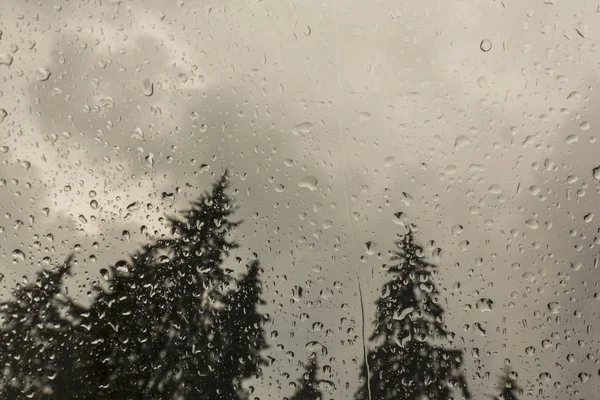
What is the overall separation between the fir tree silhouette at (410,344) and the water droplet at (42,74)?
3.09 m

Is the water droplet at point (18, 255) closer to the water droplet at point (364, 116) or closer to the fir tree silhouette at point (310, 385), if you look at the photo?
the fir tree silhouette at point (310, 385)

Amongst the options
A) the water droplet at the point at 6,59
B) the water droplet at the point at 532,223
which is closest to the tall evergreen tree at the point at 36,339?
the water droplet at the point at 6,59

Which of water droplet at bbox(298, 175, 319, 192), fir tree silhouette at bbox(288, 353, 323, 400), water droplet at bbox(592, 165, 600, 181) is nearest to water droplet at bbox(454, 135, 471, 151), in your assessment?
water droplet at bbox(592, 165, 600, 181)

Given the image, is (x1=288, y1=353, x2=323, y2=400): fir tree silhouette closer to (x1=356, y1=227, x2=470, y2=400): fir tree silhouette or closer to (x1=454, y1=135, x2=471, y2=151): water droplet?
(x1=356, y1=227, x2=470, y2=400): fir tree silhouette

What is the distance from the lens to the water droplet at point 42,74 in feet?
10.1

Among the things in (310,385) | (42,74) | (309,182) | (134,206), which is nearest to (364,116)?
(309,182)

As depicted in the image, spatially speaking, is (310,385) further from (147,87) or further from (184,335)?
(147,87)

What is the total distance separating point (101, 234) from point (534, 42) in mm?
3947

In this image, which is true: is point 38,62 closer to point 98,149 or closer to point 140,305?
point 98,149

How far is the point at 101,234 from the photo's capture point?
285cm

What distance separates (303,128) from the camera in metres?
3.56

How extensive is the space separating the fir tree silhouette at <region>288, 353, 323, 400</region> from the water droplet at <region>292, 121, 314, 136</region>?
1.86m

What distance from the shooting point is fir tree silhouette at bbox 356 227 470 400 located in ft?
8.96

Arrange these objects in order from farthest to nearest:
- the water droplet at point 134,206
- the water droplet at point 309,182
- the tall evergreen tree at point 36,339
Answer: the water droplet at point 309,182, the water droplet at point 134,206, the tall evergreen tree at point 36,339
